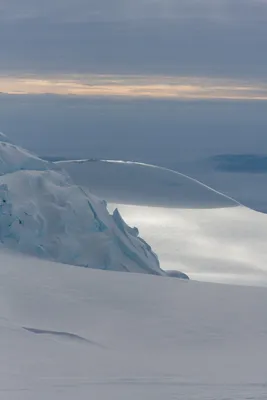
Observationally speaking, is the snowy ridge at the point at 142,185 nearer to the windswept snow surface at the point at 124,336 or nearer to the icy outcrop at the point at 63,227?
the icy outcrop at the point at 63,227

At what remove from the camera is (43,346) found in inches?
273

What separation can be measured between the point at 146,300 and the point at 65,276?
92 cm

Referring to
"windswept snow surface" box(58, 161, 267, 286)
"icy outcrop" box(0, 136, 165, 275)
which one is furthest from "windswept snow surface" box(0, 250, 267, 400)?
"windswept snow surface" box(58, 161, 267, 286)

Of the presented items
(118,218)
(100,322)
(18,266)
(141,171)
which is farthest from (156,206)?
(100,322)

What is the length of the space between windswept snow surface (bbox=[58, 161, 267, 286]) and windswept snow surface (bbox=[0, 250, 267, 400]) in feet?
12.7

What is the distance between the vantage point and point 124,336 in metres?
7.46

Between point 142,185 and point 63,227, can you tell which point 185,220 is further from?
point 63,227

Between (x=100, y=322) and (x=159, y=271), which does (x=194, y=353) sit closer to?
(x=100, y=322)

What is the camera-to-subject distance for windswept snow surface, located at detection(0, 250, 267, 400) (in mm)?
6086

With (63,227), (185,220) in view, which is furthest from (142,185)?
(63,227)

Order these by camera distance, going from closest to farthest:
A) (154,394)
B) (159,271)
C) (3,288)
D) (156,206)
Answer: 1. (154,394)
2. (3,288)
3. (159,271)
4. (156,206)

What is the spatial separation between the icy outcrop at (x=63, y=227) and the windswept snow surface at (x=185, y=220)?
4.98 ft

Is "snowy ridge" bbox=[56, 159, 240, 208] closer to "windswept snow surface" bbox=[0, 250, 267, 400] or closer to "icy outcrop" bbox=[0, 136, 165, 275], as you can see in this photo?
"icy outcrop" bbox=[0, 136, 165, 275]

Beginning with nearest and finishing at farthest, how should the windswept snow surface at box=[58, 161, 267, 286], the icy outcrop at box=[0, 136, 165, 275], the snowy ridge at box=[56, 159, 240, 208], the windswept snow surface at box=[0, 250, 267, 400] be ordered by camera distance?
the windswept snow surface at box=[0, 250, 267, 400] → the icy outcrop at box=[0, 136, 165, 275] → the windswept snow surface at box=[58, 161, 267, 286] → the snowy ridge at box=[56, 159, 240, 208]
